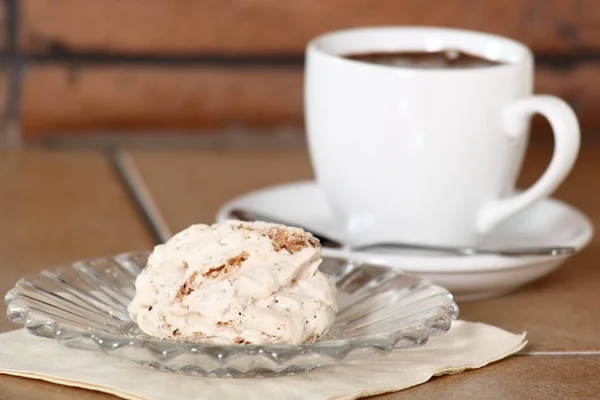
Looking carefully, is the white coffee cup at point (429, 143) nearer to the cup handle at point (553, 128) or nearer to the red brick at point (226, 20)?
the cup handle at point (553, 128)

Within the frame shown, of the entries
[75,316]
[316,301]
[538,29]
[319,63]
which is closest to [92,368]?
[75,316]

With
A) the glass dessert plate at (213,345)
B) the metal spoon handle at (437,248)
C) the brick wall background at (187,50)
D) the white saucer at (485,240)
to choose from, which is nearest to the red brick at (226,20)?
the brick wall background at (187,50)

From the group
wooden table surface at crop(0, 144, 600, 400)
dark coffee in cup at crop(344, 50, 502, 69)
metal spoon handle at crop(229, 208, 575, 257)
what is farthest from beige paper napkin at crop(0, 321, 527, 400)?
dark coffee in cup at crop(344, 50, 502, 69)

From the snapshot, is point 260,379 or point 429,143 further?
point 429,143

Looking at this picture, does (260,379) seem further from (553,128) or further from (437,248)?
(553,128)

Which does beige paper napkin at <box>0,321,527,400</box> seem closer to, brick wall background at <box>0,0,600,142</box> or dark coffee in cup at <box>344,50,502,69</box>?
dark coffee in cup at <box>344,50,502,69</box>

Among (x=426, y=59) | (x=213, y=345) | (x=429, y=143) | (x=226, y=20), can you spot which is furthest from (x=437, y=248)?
(x=226, y=20)

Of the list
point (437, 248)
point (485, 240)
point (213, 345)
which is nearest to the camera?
point (213, 345)
